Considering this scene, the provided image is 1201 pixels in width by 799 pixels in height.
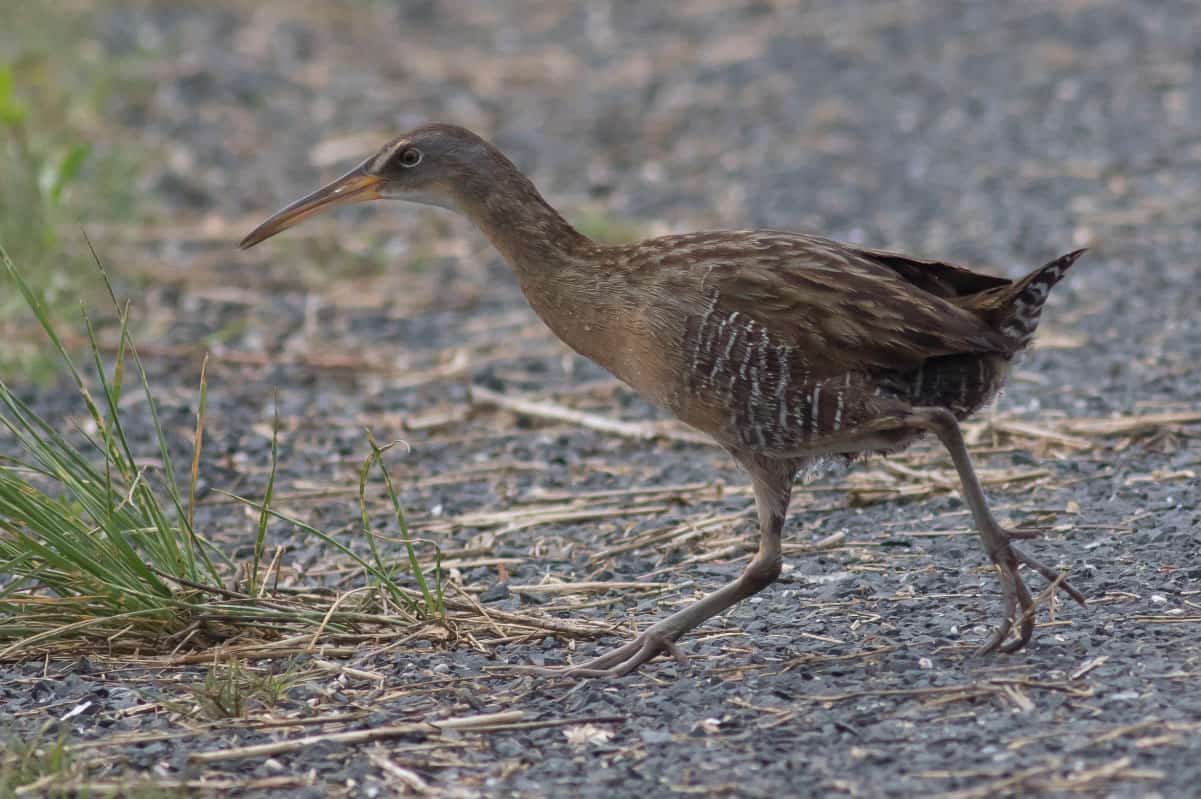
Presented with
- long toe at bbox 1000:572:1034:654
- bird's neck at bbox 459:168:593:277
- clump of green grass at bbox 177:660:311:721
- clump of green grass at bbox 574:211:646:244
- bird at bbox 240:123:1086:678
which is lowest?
clump of green grass at bbox 177:660:311:721

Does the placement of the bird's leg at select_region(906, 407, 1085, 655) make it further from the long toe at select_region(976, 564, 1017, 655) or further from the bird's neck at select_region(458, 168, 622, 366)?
the bird's neck at select_region(458, 168, 622, 366)

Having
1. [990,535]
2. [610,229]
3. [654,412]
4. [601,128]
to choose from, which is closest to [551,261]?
[990,535]

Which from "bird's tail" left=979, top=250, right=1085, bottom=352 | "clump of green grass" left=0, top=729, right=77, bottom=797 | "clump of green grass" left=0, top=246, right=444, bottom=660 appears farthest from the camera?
"clump of green grass" left=0, top=246, right=444, bottom=660

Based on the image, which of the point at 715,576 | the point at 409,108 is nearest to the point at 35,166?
the point at 409,108

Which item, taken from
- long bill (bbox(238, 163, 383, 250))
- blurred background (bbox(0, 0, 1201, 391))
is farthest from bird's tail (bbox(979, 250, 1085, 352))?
blurred background (bbox(0, 0, 1201, 391))

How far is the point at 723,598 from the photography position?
4.34 meters

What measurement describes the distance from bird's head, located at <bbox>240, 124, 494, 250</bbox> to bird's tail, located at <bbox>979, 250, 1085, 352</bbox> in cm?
143

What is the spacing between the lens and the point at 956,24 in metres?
12.0

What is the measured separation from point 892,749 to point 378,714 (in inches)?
46.7

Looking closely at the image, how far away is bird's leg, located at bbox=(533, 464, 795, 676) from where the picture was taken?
4.23 m

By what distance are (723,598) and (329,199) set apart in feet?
5.49

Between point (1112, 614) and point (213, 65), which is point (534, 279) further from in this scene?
point (213, 65)

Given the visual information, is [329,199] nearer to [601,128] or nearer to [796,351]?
[796,351]

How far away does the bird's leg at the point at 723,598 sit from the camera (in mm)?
4234
